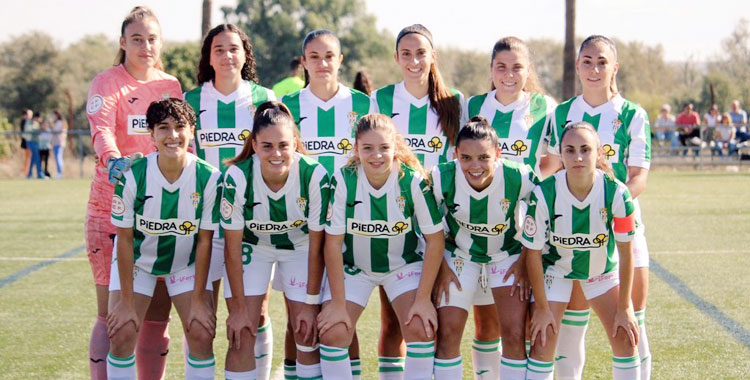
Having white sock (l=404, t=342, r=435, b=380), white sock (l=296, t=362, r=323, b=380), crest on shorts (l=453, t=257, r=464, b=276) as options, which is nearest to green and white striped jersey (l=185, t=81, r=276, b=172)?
white sock (l=296, t=362, r=323, b=380)

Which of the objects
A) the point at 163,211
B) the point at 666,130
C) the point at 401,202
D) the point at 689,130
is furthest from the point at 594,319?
the point at 666,130

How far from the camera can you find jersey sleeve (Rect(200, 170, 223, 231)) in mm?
3832

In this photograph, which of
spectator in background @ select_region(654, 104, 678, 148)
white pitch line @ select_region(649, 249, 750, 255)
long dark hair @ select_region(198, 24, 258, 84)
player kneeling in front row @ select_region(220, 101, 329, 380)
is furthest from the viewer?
spectator in background @ select_region(654, 104, 678, 148)

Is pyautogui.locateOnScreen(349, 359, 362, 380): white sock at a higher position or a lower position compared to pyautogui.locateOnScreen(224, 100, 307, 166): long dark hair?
lower

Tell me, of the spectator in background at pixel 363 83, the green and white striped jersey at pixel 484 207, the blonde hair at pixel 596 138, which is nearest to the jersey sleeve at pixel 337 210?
the green and white striped jersey at pixel 484 207

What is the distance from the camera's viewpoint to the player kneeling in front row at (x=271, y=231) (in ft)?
12.3

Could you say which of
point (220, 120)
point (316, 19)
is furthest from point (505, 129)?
point (316, 19)

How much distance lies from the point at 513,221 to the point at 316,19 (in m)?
44.7

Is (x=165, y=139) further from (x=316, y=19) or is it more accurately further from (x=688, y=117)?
(x=316, y=19)

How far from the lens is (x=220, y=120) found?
4.20m

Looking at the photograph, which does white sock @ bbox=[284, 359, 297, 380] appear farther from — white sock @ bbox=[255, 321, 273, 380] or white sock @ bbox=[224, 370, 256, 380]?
white sock @ bbox=[224, 370, 256, 380]

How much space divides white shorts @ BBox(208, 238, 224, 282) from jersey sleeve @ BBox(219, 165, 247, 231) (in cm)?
20

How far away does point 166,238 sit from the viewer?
3840mm

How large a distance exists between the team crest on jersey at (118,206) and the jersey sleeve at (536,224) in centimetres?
176
